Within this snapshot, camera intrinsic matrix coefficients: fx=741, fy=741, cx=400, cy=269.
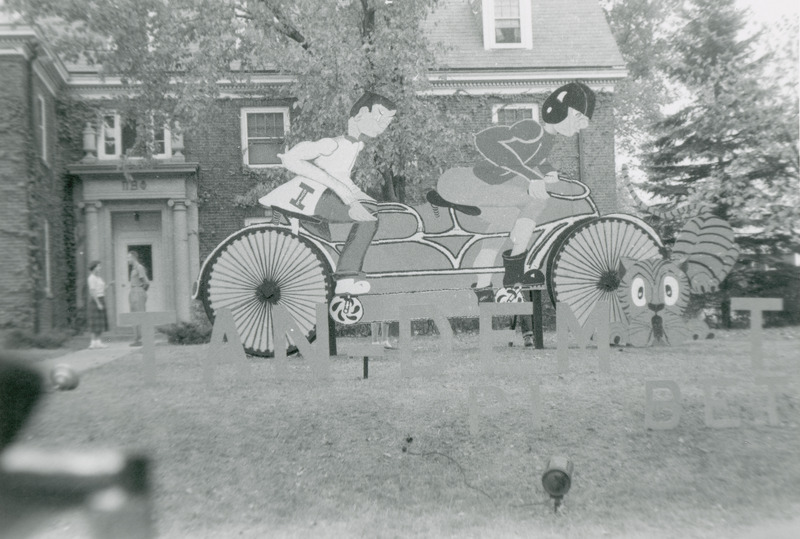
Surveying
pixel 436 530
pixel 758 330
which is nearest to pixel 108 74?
pixel 436 530

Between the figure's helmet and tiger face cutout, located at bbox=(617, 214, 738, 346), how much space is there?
139 cm

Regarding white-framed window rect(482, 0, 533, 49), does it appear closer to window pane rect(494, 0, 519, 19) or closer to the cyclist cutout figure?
window pane rect(494, 0, 519, 19)

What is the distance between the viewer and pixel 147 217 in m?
7.33

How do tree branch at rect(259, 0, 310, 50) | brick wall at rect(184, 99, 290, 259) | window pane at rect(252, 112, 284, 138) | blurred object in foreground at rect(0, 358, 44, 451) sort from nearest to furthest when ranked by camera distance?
blurred object in foreground at rect(0, 358, 44, 451)
brick wall at rect(184, 99, 290, 259)
window pane at rect(252, 112, 284, 138)
tree branch at rect(259, 0, 310, 50)

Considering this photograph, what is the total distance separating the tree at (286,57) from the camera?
7.14m

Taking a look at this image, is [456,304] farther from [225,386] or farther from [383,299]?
[225,386]

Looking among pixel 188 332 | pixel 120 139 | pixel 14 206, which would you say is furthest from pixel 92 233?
pixel 120 139

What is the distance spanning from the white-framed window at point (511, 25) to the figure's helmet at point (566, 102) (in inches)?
62.8

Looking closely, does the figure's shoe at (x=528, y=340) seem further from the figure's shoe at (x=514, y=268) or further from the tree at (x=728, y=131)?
the tree at (x=728, y=131)

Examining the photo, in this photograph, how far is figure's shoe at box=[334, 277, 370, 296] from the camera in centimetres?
638

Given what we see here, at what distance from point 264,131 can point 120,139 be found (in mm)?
1494

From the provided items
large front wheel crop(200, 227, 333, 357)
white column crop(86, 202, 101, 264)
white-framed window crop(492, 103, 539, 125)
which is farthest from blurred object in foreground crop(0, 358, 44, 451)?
white-framed window crop(492, 103, 539, 125)

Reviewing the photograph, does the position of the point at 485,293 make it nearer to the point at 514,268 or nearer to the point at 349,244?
the point at 514,268

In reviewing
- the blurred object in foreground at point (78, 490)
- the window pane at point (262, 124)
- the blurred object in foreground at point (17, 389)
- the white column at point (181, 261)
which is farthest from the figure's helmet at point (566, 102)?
the blurred object in foreground at point (17, 389)
